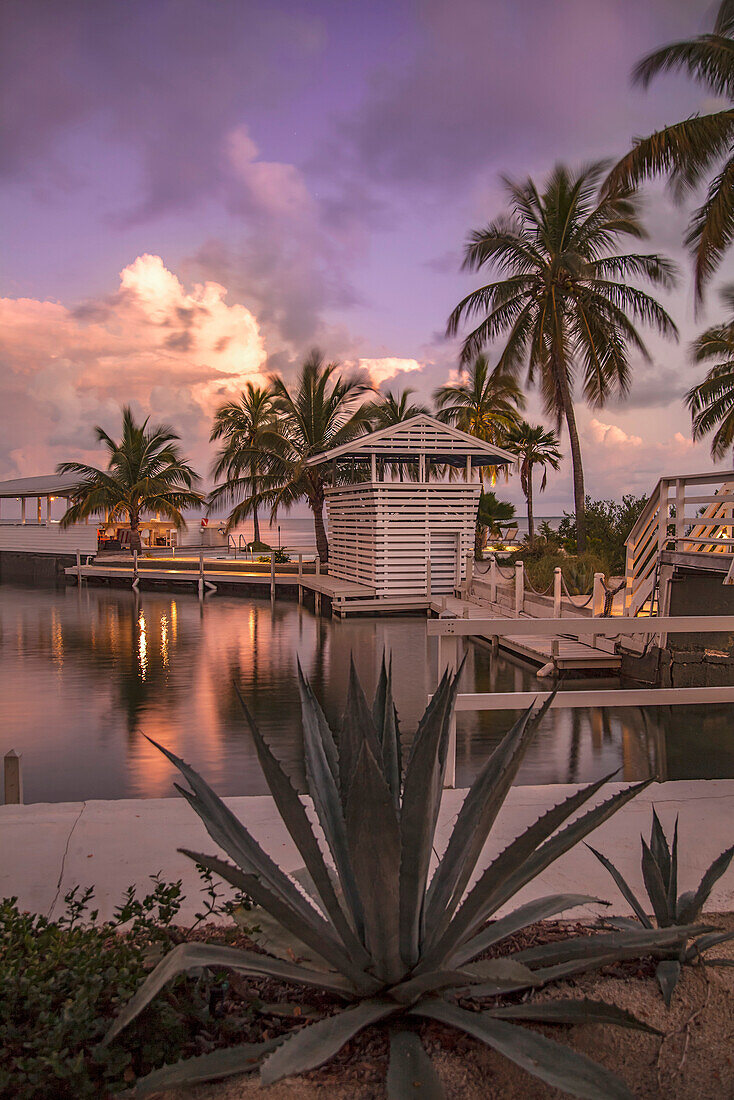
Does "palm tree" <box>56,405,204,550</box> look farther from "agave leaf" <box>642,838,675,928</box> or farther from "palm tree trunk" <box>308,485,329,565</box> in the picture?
"agave leaf" <box>642,838,675,928</box>

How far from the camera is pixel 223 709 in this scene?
39.3 ft

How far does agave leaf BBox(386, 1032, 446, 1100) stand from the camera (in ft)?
5.20

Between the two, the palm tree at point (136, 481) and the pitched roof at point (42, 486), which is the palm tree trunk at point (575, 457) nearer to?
the palm tree at point (136, 481)

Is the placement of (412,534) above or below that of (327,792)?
above

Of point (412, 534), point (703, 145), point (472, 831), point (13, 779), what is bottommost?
point (13, 779)

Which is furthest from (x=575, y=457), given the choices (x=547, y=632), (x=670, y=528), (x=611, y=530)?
(x=547, y=632)

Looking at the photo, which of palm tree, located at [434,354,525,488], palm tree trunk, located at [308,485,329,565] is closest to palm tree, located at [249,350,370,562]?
palm tree trunk, located at [308,485,329,565]

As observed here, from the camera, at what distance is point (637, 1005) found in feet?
6.61

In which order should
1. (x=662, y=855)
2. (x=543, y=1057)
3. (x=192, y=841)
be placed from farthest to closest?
(x=192, y=841) → (x=662, y=855) → (x=543, y=1057)

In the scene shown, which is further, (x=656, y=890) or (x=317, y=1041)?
(x=656, y=890)

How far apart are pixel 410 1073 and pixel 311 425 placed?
27596mm

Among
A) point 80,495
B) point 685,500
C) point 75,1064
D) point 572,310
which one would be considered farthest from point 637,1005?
point 80,495

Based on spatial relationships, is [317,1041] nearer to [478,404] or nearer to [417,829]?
[417,829]

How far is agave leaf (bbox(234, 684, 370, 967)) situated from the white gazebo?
20854 millimetres
